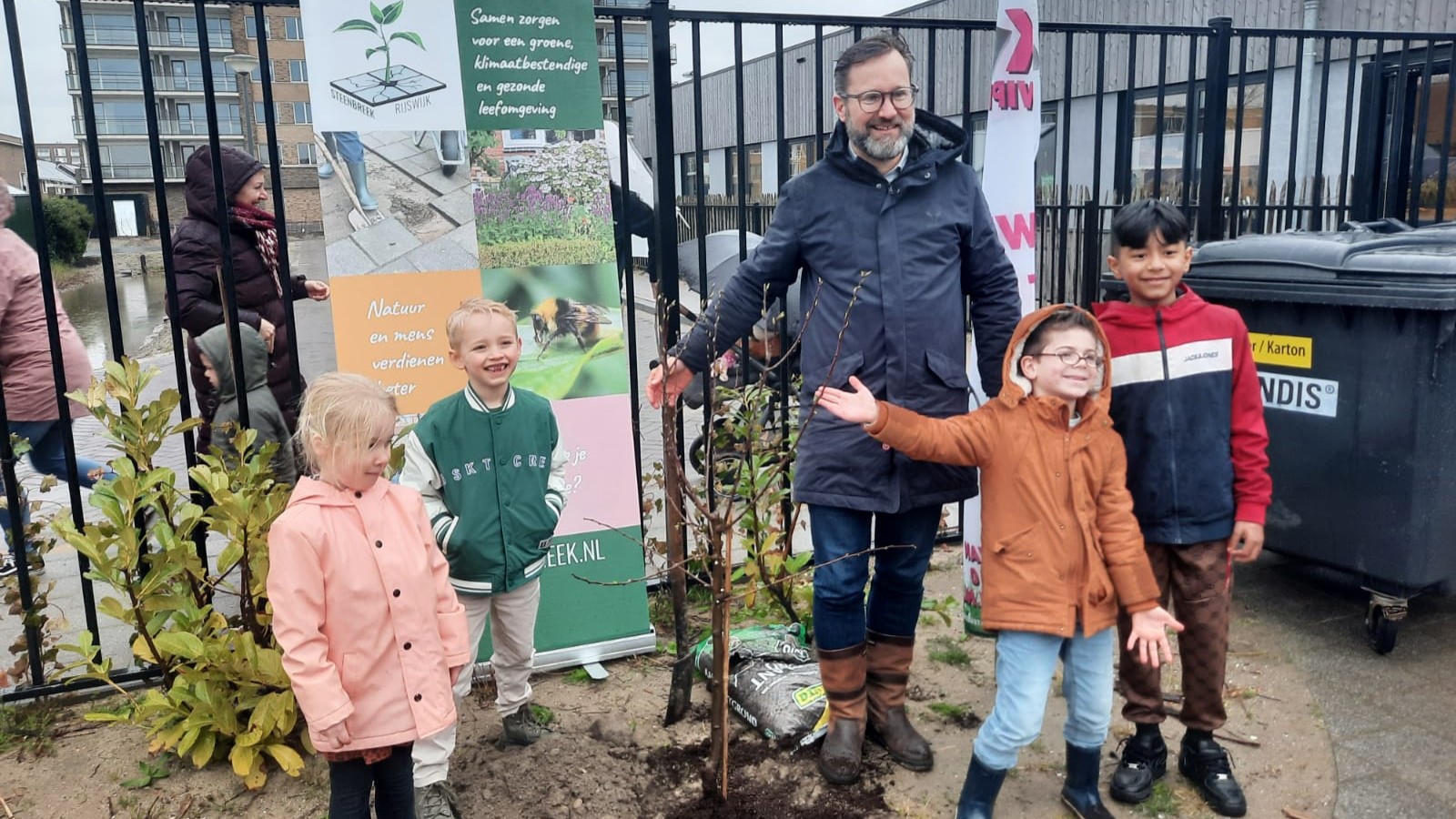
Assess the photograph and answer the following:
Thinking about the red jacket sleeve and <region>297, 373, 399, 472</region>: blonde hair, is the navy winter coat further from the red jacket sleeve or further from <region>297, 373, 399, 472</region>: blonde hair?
<region>297, 373, 399, 472</region>: blonde hair

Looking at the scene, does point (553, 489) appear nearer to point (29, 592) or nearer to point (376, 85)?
point (376, 85)

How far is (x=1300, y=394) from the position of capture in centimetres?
385

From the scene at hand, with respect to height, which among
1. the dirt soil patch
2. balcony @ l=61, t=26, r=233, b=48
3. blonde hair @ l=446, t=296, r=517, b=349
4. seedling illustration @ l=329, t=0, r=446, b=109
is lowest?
the dirt soil patch

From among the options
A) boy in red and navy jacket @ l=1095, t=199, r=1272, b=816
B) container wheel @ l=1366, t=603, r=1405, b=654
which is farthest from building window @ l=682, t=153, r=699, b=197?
boy in red and navy jacket @ l=1095, t=199, r=1272, b=816

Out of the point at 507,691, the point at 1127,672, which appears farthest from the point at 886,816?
the point at 507,691

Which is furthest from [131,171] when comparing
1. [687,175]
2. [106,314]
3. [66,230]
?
[106,314]

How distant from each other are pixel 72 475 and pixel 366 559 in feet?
5.65

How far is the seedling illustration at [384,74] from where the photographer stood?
3.12 meters

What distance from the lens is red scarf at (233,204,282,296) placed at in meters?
4.22

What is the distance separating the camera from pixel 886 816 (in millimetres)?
2807

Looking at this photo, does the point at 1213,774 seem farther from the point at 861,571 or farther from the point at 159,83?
the point at 159,83

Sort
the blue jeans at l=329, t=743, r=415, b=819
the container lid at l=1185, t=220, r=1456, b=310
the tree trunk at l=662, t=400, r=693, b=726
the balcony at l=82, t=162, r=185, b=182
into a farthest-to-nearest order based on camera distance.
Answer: the balcony at l=82, t=162, r=185, b=182 < the container lid at l=1185, t=220, r=1456, b=310 < the tree trunk at l=662, t=400, r=693, b=726 < the blue jeans at l=329, t=743, r=415, b=819

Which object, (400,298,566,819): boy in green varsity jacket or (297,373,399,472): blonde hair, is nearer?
(297,373,399,472): blonde hair

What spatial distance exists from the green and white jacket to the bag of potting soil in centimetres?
68
